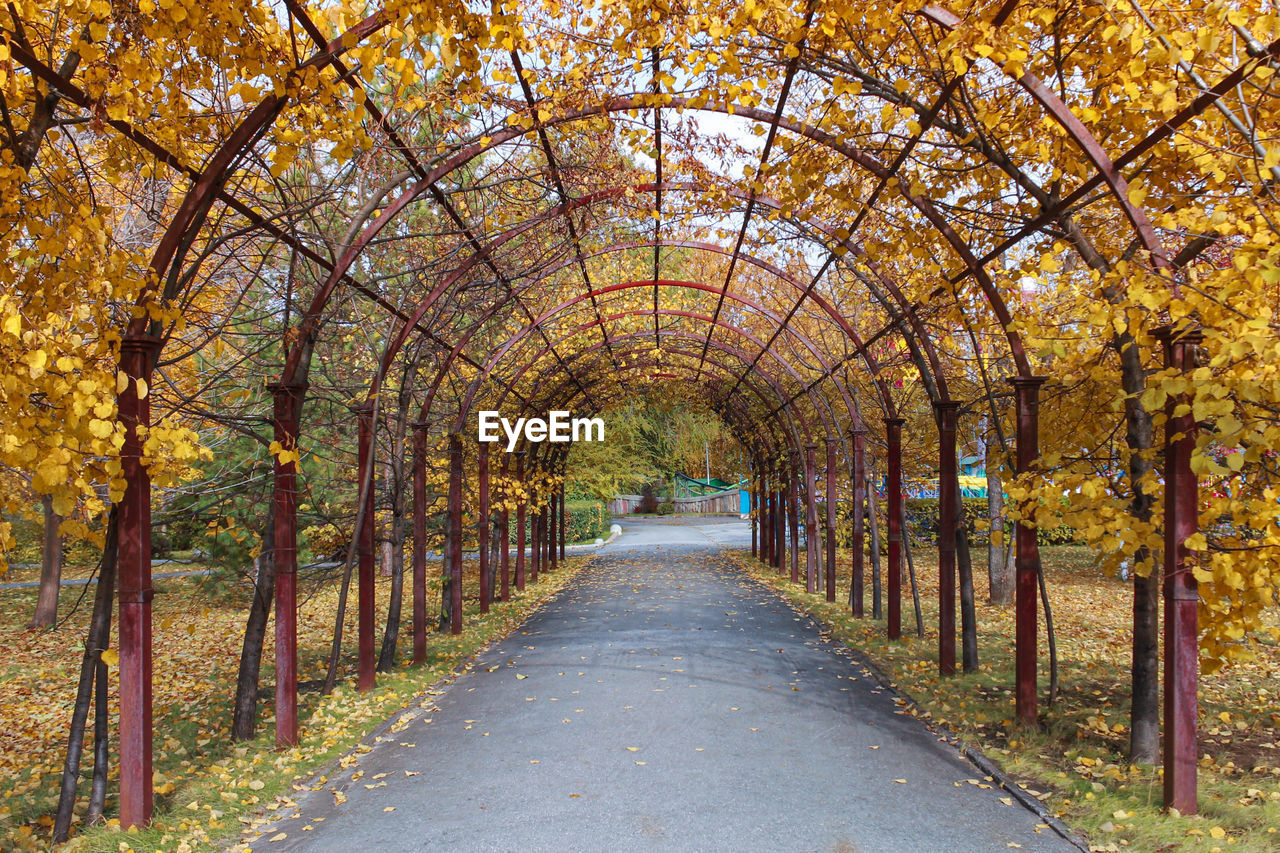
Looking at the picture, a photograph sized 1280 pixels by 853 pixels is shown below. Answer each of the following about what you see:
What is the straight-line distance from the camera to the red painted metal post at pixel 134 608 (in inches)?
175

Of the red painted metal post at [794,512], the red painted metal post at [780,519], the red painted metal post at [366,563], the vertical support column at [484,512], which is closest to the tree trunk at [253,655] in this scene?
the red painted metal post at [366,563]

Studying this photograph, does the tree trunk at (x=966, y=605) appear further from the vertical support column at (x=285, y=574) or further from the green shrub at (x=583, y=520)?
the green shrub at (x=583, y=520)

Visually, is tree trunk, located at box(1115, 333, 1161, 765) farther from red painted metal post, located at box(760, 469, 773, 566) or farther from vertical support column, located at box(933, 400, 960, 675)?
red painted metal post, located at box(760, 469, 773, 566)

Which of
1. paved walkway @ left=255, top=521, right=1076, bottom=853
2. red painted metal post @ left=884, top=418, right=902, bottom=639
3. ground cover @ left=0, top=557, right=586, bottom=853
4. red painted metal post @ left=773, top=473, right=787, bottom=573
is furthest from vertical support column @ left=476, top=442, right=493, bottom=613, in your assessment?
red painted metal post @ left=773, top=473, right=787, bottom=573

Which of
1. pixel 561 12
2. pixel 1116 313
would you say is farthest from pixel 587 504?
pixel 1116 313

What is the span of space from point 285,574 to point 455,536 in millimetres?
5133

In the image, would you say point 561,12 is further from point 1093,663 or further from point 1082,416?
point 1093,663

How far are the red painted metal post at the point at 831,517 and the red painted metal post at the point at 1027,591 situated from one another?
8.28m

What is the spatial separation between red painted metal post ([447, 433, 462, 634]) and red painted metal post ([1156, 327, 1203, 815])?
8393mm

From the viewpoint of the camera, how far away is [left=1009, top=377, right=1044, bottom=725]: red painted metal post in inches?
240

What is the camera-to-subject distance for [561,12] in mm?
6191

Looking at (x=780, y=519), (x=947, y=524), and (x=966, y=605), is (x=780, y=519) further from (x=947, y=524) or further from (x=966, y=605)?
(x=947, y=524)

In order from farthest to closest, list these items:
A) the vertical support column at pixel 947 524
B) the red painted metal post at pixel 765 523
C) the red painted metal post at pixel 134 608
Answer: the red painted metal post at pixel 765 523
the vertical support column at pixel 947 524
the red painted metal post at pixel 134 608

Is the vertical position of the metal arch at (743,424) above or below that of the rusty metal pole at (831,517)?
above
